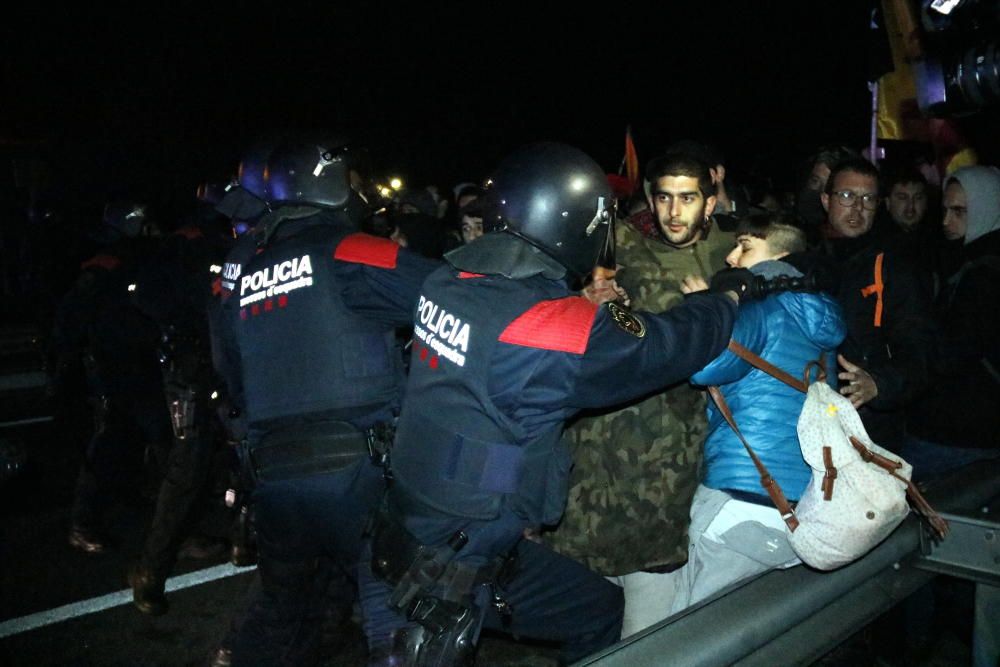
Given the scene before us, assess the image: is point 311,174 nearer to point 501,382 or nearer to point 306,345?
point 306,345

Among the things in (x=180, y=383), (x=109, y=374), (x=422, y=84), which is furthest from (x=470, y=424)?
(x=422, y=84)

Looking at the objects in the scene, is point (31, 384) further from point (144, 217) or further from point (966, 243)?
point (966, 243)

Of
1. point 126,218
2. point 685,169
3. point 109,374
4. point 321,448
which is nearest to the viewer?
point 321,448

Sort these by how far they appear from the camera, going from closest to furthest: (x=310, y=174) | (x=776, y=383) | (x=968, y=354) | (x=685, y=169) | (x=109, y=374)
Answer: (x=776, y=383), (x=685, y=169), (x=310, y=174), (x=968, y=354), (x=109, y=374)

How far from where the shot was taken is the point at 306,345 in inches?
115

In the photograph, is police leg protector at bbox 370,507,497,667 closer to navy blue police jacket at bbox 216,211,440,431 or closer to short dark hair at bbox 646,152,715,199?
navy blue police jacket at bbox 216,211,440,431

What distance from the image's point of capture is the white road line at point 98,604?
14.1ft

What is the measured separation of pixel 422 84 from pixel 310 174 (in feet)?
76.7

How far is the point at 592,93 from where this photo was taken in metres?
28.6

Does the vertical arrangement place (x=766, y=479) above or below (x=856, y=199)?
below

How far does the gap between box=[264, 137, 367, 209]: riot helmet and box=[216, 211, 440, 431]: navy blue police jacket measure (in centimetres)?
33

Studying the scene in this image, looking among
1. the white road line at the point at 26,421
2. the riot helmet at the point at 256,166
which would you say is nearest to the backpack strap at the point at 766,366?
the riot helmet at the point at 256,166

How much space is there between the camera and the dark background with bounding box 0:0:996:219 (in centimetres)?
1625

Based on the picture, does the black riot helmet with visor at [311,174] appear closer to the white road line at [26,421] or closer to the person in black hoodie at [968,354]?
the person in black hoodie at [968,354]
